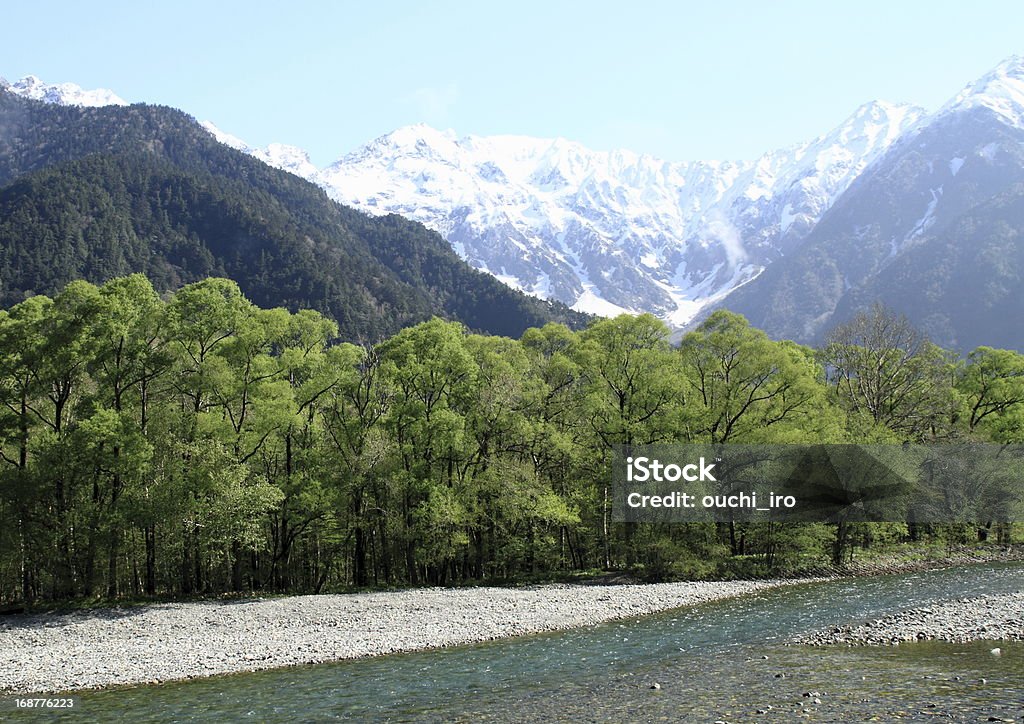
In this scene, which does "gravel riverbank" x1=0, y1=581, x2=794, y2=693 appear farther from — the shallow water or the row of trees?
the row of trees

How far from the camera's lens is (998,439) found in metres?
60.2

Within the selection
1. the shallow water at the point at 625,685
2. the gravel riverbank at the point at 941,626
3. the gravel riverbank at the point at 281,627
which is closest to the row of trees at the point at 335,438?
the gravel riverbank at the point at 281,627

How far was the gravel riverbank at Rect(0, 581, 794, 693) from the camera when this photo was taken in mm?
26375

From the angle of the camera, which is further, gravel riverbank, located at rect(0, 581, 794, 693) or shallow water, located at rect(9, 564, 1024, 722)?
gravel riverbank, located at rect(0, 581, 794, 693)

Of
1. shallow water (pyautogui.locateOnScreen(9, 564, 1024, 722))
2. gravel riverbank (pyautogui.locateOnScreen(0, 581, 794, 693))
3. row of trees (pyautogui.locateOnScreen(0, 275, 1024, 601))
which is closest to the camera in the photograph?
shallow water (pyautogui.locateOnScreen(9, 564, 1024, 722))

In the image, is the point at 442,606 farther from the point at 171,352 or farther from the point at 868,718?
the point at 868,718

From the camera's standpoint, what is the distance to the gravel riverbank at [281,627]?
26.4 meters

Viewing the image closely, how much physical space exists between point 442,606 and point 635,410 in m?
19.0

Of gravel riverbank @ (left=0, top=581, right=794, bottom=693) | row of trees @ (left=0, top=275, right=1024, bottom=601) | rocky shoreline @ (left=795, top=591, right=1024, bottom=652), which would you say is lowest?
gravel riverbank @ (left=0, top=581, right=794, bottom=693)

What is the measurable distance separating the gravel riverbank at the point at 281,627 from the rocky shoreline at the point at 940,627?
396 inches

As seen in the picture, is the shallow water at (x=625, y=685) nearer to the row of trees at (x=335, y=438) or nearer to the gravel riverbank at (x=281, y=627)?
the gravel riverbank at (x=281, y=627)

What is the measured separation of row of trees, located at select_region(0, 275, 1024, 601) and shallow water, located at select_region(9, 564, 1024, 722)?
53.6 ft

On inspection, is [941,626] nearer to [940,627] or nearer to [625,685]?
[940,627]

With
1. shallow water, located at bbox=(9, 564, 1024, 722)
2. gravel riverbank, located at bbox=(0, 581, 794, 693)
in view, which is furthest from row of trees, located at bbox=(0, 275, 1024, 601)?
shallow water, located at bbox=(9, 564, 1024, 722)
